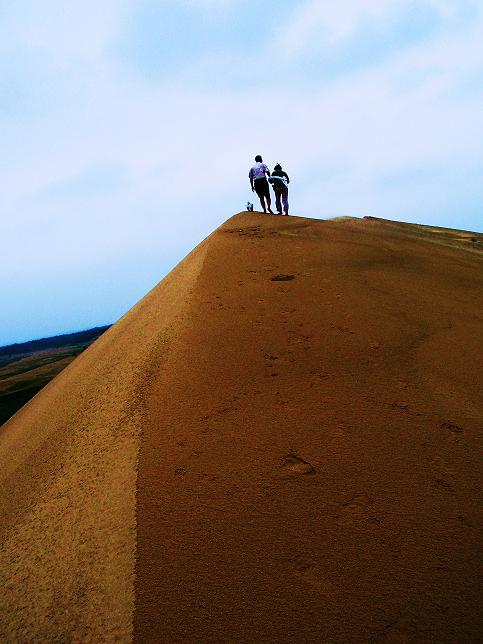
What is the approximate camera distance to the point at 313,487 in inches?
85.7

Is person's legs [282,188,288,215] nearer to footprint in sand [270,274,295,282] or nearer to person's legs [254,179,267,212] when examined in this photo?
person's legs [254,179,267,212]

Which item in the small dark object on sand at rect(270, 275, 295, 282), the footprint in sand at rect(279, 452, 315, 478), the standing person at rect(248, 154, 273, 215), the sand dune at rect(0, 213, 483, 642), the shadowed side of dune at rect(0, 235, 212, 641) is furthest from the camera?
the standing person at rect(248, 154, 273, 215)

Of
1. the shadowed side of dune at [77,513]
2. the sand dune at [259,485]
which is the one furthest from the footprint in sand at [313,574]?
the shadowed side of dune at [77,513]

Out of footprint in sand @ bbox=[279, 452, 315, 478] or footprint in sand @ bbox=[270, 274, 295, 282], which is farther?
footprint in sand @ bbox=[270, 274, 295, 282]

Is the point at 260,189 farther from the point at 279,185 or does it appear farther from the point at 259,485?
the point at 259,485

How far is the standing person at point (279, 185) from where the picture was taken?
30.7ft

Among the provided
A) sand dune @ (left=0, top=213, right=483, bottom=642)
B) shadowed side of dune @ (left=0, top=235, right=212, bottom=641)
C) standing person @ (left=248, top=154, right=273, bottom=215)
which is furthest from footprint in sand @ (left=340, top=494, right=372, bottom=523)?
standing person @ (left=248, top=154, right=273, bottom=215)

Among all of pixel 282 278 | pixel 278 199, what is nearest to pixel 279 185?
pixel 278 199

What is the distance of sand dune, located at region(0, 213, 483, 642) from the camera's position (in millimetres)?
1691

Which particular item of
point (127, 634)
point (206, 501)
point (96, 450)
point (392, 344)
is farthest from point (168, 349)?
point (127, 634)

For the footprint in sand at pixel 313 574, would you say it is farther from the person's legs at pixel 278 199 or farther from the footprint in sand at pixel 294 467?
the person's legs at pixel 278 199

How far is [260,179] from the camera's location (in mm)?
8844

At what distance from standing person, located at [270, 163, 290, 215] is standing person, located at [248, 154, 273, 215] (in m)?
0.40

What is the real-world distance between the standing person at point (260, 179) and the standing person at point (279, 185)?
1.33 feet
